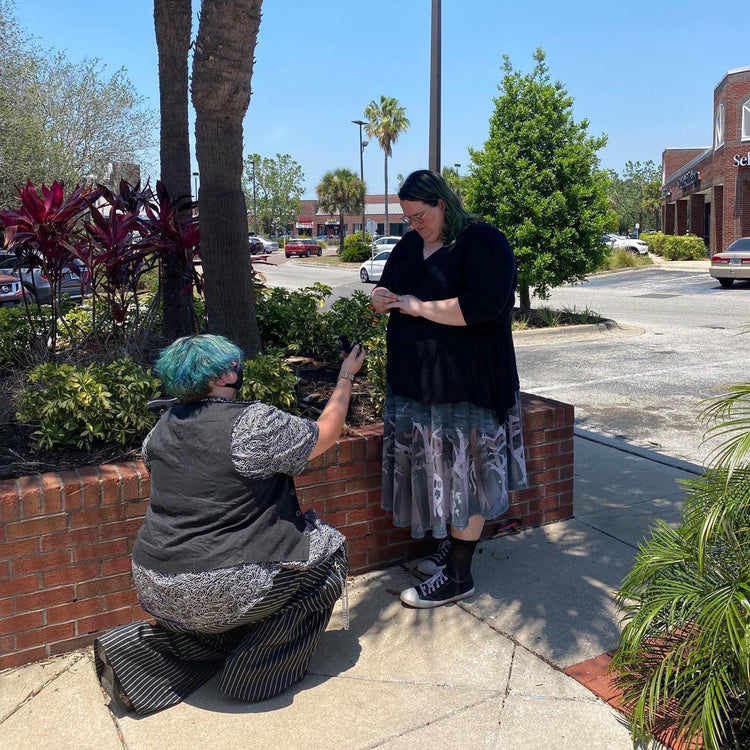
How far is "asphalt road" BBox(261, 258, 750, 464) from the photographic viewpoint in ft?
22.9

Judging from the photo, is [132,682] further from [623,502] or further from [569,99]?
[569,99]

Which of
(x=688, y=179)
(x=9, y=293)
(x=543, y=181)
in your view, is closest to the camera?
(x=543, y=181)

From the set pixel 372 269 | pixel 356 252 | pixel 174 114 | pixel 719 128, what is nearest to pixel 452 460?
pixel 174 114

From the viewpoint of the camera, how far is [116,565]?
10.8ft

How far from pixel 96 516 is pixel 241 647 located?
85 cm

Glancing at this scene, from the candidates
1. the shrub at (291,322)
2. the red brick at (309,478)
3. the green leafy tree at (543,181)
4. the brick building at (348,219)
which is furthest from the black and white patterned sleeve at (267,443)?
the brick building at (348,219)

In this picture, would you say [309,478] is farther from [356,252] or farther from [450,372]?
[356,252]

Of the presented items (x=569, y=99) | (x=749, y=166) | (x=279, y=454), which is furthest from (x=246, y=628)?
(x=749, y=166)

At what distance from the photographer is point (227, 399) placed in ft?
9.00

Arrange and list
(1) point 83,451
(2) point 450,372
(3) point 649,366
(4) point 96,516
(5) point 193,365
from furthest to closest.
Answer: (3) point 649,366, (1) point 83,451, (2) point 450,372, (4) point 96,516, (5) point 193,365

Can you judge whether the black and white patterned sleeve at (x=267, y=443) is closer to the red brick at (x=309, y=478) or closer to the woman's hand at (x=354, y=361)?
the woman's hand at (x=354, y=361)

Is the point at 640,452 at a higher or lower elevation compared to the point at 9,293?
lower

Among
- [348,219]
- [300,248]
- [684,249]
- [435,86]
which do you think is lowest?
[684,249]

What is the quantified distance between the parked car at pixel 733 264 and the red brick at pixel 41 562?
72.6 feet
